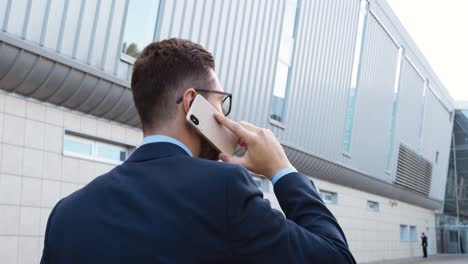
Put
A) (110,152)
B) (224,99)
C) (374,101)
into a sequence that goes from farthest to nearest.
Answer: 1. (374,101)
2. (110,152)
3. (224,99)

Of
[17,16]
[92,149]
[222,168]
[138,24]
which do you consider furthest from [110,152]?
[222,168]

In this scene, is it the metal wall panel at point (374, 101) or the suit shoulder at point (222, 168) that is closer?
the suit shoulder at point (222, 168)

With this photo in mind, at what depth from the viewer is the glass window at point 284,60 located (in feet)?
53.5

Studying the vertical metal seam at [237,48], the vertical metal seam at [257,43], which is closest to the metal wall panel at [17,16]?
the vertical metal seam at [237,48]

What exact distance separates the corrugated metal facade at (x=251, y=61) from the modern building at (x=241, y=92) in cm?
3

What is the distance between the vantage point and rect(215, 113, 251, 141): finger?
5.48 feet

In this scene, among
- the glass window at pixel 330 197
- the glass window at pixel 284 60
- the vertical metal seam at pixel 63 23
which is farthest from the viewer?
the glass window at pixel 330 197

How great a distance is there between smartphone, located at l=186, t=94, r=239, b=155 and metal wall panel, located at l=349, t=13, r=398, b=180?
2169 centimetres

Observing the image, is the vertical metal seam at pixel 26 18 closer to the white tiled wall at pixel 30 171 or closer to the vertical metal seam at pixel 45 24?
the vertical metal seam at pixel 45 24

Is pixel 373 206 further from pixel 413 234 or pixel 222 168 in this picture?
pixel 222 168

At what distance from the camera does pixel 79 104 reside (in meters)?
10.6

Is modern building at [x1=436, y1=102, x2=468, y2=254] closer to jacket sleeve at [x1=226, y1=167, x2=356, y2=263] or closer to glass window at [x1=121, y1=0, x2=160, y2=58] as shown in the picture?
glass window at [x1=121, y1=0, x2=160, y2=58]

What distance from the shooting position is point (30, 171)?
967 centimetres

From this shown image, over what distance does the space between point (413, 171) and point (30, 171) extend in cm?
2665
